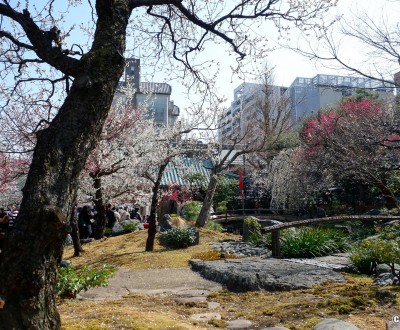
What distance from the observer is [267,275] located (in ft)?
23.5

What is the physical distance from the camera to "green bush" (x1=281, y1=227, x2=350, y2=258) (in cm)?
Answer: 1061

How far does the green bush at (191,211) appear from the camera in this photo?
64.6 ft

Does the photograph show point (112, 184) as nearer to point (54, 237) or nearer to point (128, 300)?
point (128, 300)

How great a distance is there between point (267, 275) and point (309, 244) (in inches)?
153

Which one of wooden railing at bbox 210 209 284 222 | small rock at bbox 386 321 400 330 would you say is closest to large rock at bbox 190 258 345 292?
small rock at bbox 386 321 400 330

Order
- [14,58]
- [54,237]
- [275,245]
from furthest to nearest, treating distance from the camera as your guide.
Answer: [275,245]
[14,58]
[54,237]

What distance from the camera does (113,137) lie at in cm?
1460

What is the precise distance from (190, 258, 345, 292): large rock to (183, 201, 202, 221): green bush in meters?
11.1

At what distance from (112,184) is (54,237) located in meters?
13.6

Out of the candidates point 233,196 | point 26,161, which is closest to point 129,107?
point 26,161

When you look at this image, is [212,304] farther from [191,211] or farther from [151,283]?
[191,211]

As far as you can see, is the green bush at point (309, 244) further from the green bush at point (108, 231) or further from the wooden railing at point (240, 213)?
the wooden railing at point (240, 213)

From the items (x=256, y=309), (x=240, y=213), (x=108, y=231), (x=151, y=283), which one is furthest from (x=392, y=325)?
(x=240, y=213)

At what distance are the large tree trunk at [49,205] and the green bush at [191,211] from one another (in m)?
16.6
